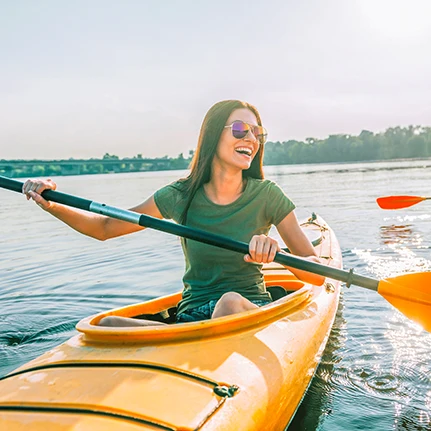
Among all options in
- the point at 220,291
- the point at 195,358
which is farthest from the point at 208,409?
the point at 220,291

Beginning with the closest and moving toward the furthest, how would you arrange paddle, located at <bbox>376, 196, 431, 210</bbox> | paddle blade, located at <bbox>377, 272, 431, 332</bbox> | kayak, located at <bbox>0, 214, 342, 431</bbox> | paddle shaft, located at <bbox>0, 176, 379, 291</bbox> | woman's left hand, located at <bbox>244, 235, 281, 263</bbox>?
kayak, located at <bbox>0, 214, 342, 431</bbox> < woman's left hand, located at <bbox>244, 235, 281, 263</bbox> < paddle shaft, located at <bbox>0, 176, 379, 291</bbox> < paddle blade, located at <bbox>377, 272, 431, 332</bbox> < paddle, located at <bbox>376, 196, 431, 210</bbox>

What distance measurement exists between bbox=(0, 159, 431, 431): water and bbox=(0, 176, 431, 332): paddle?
67 centimetres

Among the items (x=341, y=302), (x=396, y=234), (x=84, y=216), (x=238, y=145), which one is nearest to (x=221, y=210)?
(x=238, y=145)

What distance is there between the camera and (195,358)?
246cm

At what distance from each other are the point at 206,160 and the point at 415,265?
4.99 meters

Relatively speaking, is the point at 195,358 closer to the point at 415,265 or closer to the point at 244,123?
the point at 244,123

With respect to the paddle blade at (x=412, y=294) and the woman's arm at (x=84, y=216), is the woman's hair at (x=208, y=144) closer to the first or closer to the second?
the woman's arm at (x=84, y=216)

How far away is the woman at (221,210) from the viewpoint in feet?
10.6

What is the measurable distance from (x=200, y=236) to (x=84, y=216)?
2.74ft

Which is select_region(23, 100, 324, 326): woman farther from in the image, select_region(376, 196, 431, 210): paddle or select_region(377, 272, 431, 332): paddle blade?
select_region(376, 196, 431, 210): paddle

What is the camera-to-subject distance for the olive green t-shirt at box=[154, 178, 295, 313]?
10.6 feet

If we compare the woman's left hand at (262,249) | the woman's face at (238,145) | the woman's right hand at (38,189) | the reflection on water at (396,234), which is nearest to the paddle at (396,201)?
the woman's face at (238,145)

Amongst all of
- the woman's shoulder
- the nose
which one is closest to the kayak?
the woman's shoulder

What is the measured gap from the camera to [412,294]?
3156 millimetres
